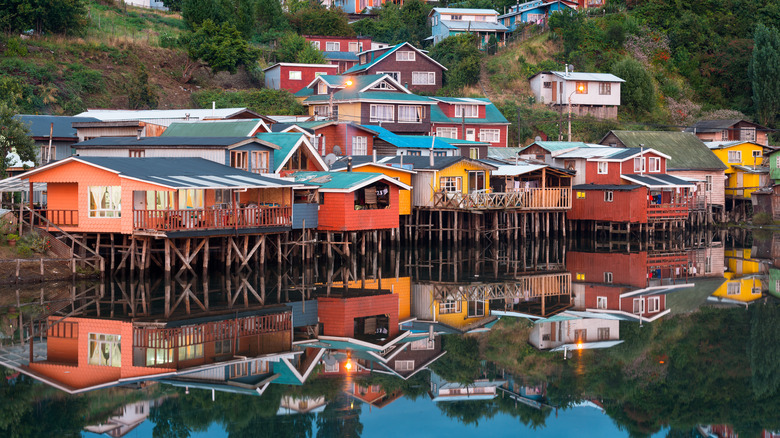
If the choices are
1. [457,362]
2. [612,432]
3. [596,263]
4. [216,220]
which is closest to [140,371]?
[457,362]

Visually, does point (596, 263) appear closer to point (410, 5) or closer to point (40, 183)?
point (40, 183)

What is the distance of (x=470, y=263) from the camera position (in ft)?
129

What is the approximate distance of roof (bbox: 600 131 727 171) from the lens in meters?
56.3

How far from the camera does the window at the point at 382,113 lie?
58250 millimetres

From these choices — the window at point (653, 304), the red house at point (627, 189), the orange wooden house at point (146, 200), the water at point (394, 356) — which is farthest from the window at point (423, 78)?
the window at point (653, 304)

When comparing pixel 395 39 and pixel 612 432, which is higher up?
pixel 395 39

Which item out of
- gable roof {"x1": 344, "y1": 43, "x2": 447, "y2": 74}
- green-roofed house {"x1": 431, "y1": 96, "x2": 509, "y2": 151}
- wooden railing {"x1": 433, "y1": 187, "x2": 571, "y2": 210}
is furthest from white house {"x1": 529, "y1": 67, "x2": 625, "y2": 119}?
wooden railing {"x1": 433, "y1": 187, "x2": 571, "y2": 210}

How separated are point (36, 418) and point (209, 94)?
4556 centimetres

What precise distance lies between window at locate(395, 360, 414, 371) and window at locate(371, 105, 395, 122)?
3787 centimetres

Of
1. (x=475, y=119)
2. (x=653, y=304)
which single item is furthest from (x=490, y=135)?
(x=653, y=304)

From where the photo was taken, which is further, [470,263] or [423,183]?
[423,183]

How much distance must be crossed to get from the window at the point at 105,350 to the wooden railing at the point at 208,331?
0.49m

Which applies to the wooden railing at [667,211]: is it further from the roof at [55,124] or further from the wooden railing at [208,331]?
the roof at [55,124]

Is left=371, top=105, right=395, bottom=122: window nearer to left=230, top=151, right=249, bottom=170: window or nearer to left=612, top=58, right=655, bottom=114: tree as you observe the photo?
left=230, top=151, right=249, bottom=170: window
